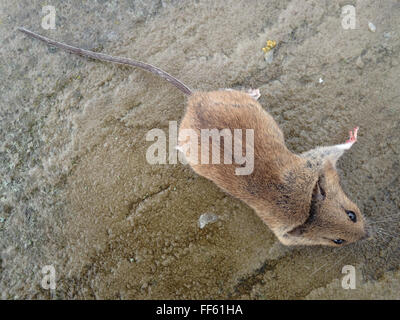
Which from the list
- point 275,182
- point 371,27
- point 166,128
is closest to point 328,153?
point 275,182

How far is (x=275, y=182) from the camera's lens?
2.96 m

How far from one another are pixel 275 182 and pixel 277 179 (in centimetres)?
3

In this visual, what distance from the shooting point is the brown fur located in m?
2.94

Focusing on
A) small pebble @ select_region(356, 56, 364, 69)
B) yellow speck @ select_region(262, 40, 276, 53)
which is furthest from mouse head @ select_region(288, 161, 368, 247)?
yellow speck @ select_region(262, 40, 276, 53)

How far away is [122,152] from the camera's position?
11.8 ft

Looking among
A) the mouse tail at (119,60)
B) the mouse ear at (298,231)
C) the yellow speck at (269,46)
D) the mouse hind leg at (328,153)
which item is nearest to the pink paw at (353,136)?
the mouse hind leg at (328,153)

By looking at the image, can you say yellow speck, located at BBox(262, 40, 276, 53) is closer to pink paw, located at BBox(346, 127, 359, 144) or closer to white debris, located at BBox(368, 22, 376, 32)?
white debris, located at BBox(368, 22, 376, 32)

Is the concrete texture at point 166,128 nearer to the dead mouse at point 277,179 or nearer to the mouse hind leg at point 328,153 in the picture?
the mouse hind leg at point 328,153

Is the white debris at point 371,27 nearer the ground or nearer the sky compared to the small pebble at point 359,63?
nearer the sky

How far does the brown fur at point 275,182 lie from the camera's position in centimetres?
294

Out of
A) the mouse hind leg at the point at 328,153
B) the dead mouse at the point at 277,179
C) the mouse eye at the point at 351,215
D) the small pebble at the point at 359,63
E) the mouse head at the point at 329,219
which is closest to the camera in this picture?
the dead mouse at the point at 277,179

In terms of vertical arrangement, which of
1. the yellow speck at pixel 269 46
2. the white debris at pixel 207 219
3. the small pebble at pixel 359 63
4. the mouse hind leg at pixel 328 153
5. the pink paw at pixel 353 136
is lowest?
the white debris at pixel 207 219

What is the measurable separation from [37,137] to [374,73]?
3.82m

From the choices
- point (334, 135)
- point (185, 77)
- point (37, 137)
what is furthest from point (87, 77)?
point (334, 135)
